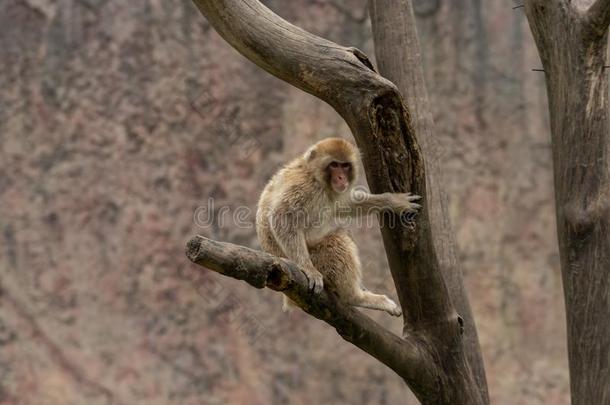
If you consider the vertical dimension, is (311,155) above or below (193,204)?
above

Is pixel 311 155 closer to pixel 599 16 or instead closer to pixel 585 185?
pixel 585 185

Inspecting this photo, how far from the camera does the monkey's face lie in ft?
15.7

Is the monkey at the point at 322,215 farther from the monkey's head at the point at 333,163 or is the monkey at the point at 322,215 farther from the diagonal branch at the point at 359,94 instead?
the diagonal branch at the point at 359,94

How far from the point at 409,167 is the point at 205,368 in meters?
4.71

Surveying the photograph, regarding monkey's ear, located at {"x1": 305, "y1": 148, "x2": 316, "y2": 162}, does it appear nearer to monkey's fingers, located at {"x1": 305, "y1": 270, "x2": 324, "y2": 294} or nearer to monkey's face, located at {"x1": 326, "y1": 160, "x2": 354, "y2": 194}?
monkey's face, located at {"x1": 326, "y1": 160, "x2": 354, "y2": 194}

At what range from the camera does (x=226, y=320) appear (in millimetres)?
7961

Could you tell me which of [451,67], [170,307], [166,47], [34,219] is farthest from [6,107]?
[451,67]

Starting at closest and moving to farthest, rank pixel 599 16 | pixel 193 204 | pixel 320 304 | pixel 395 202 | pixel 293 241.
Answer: pixel 395 202 → pixel 320 304 → pixel 599 16 → pixel 293 241 → pixel 193 204

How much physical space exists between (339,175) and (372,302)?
75cm

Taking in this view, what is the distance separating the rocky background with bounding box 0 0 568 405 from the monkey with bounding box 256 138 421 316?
10.4ft

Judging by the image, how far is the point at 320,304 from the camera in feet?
13.1

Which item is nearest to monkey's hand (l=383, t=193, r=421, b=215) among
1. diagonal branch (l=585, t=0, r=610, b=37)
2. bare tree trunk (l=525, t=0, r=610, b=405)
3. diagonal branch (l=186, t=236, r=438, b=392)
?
diagonal branch (l=186, t=236, r=438, b=392)

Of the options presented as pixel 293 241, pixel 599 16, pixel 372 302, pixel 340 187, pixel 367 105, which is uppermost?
pixel 599 16

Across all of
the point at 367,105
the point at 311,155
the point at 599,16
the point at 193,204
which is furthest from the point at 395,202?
the point at 193,204
